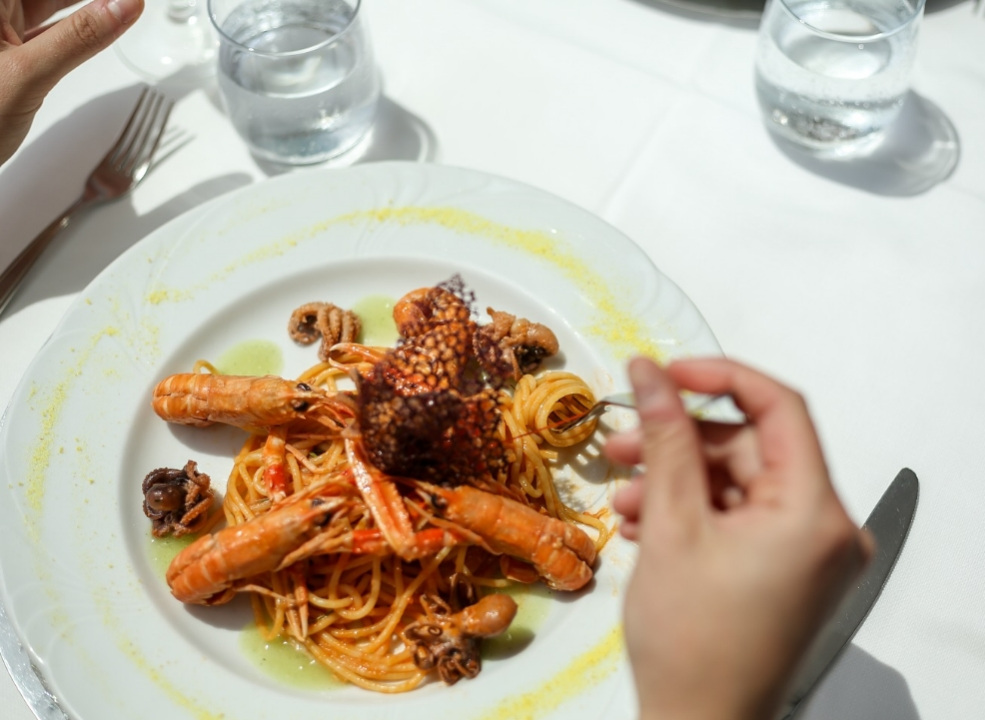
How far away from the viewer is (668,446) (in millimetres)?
1490

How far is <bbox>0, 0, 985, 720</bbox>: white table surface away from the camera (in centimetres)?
241

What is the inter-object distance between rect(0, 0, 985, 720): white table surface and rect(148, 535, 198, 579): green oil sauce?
495 mm

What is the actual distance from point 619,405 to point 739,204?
1264 millimetres

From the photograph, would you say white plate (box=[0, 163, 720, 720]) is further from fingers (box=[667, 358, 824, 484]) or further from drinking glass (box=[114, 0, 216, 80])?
drinking glass (box=[114, 0, 216, 80])

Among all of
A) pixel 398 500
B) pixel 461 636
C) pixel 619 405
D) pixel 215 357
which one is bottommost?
pixel 461 636

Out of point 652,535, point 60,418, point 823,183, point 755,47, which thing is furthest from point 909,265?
point 60,418

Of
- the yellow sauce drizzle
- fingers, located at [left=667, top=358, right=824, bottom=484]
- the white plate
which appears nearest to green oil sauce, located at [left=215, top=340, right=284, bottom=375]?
the white plate

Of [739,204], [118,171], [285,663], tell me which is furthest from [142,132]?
[739,204]

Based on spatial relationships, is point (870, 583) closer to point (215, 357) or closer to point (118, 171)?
point (215, 357)

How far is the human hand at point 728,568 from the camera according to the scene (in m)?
1.38

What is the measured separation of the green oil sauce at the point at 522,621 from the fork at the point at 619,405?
481 millimetres

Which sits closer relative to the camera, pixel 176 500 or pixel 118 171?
pixel 176 500

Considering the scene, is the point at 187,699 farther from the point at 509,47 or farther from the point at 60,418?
the point at 509,47

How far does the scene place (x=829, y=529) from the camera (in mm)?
1399
